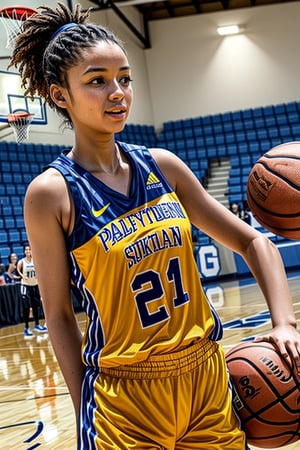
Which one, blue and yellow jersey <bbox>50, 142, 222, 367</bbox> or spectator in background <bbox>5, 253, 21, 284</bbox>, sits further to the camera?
spectator in background <bbox>5, 253, 21, 284</bbox>

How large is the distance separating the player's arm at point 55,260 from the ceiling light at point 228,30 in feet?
63.0

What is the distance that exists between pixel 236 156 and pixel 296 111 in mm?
1953

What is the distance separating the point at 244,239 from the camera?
1.74 m

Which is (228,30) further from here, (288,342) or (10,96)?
(288,342)

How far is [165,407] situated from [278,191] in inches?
25.8

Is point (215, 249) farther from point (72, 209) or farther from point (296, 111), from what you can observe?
point (72, 209)

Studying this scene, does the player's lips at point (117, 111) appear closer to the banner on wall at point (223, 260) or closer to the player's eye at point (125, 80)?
the player's eye at point (125, 80)

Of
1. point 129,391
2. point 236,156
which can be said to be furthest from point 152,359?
point 236,156

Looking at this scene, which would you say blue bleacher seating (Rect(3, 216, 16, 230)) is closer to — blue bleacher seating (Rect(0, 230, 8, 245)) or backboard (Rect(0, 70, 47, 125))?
blue bleacher seating (Rect(0, 230, 8, 245))

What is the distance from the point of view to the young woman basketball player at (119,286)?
152 centimetres

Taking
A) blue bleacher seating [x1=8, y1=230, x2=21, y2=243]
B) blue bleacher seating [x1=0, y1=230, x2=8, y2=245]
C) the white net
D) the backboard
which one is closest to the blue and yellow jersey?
the backboard

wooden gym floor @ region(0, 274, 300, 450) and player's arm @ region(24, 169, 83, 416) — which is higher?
player's arm @ region(24, 169, 83, 416)

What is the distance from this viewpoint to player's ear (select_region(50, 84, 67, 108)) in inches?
65.4

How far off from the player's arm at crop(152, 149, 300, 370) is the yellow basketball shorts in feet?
0.64
